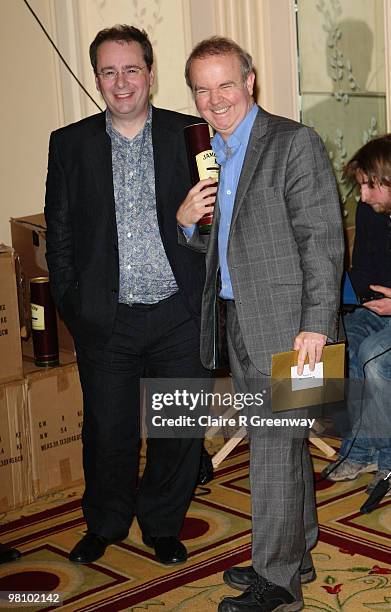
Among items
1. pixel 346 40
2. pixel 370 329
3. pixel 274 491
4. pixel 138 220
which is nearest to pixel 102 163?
pixel 138 220

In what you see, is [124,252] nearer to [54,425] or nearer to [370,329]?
[54,425]

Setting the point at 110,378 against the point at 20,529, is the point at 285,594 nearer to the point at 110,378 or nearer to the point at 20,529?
the point at 110,378

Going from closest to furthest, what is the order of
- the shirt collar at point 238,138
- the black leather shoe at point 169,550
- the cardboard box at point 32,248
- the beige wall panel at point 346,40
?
1. the shirt collar at point 238,138
2. the black leather shoe at point 169,550
3. the cardboard box at point 32,248
4. the beige wall panel at point 346,40

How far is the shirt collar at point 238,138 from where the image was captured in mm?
2668

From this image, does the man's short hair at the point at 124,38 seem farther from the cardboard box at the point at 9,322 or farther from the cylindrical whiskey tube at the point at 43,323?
the cylindrical whiskey tube at the point at 43,323

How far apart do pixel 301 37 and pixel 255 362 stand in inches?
92.3

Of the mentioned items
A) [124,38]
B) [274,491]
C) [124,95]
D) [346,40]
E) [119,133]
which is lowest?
[274,491]

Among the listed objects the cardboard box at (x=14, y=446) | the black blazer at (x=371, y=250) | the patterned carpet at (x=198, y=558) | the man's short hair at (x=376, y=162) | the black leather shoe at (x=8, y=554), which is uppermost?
the man's short hair at (x=376, y=162)

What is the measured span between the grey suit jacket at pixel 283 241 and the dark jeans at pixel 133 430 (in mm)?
512

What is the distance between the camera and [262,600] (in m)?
2.79

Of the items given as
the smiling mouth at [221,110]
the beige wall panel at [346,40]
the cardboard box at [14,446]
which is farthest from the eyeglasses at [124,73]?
the beige wall panel at [346,40]

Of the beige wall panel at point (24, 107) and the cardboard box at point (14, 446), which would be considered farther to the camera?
the beige wall panel at point (24, 107)

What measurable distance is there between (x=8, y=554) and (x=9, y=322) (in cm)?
91

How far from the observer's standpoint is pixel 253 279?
8.65ft
